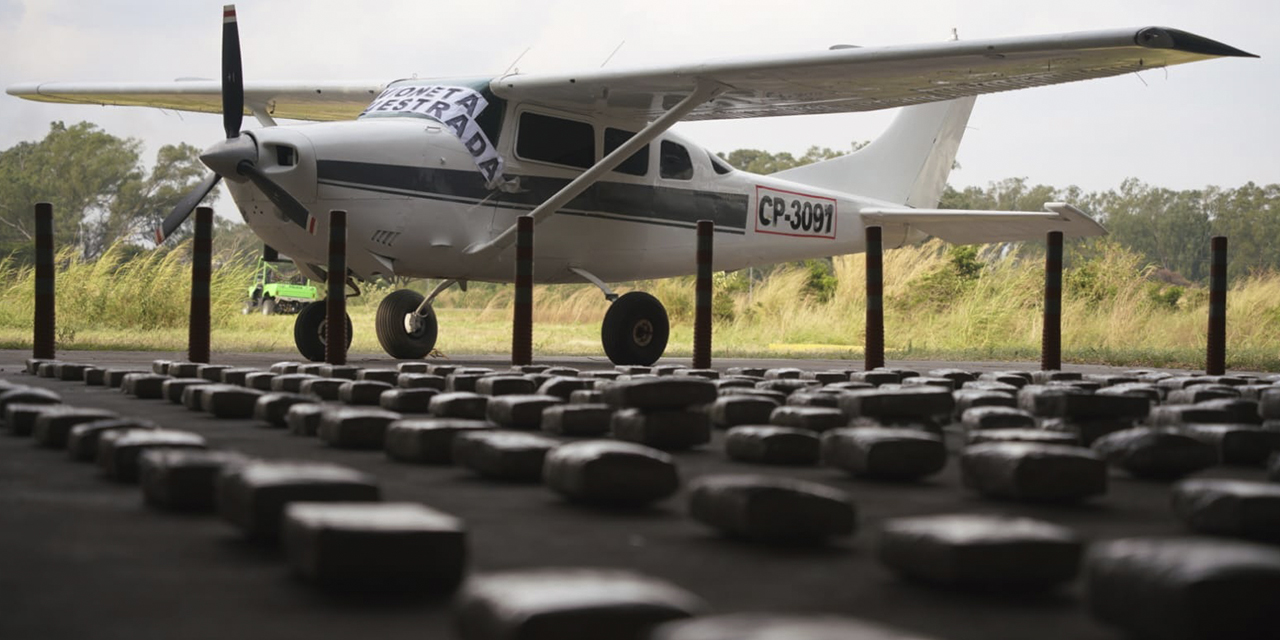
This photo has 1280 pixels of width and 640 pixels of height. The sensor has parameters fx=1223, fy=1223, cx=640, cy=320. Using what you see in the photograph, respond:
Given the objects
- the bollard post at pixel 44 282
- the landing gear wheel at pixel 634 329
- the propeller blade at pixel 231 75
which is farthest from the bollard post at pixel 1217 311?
the bollard post at pixel 44 282

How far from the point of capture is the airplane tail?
44.5ft

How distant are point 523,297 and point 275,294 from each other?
3253 cm

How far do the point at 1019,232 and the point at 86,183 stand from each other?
164ft

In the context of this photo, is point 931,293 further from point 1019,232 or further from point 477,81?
point 477,81

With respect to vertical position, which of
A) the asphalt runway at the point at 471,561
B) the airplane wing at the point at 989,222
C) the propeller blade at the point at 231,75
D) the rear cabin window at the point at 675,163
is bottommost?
the asphalt runway at the point at 471,561

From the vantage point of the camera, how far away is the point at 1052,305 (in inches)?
320

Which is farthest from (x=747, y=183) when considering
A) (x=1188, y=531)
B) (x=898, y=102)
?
(x=1188, y=531)

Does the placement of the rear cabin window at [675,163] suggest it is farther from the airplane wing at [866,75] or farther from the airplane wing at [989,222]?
the airplane wing at [989,222]

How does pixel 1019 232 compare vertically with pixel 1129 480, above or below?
above

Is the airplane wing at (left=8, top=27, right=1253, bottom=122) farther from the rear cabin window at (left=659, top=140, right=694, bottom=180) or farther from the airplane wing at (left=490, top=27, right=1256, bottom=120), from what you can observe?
the rear cabin window at (left=659, top=140, right=694, bottom=180)

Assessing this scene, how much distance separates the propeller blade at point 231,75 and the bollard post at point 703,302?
3789 mm

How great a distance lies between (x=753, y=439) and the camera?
3109 mm

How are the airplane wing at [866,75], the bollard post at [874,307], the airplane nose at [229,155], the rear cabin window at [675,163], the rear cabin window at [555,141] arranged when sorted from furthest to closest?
the rear cabin window at [675,163], the rear cabin window at [555,141], the airplane nose at [229,155], the airplane wing at [866,75], the bollard post at [874,307]

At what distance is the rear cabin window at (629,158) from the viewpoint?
10.7 metres
